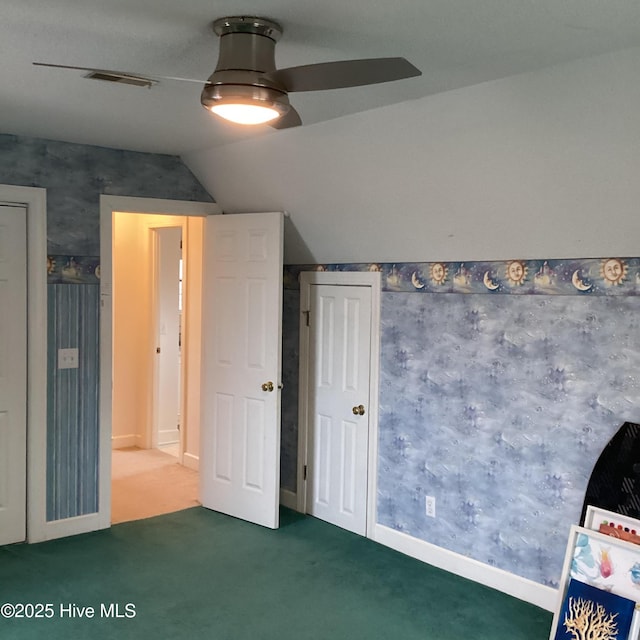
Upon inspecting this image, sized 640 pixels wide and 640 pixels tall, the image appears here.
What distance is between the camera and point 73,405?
4.35 meters

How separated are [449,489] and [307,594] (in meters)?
0.95

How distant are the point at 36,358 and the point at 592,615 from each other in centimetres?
325

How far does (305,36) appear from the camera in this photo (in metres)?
2.40

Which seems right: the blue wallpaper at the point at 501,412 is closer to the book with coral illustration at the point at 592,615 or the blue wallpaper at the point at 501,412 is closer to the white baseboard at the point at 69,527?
the book with coral illustration at the point at 592,615

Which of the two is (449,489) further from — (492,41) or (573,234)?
(492,41)

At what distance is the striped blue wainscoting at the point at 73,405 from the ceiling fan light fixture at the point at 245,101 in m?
2.36

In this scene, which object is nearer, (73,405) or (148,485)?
(73,405)

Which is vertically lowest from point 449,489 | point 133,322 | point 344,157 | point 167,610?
point 167,610

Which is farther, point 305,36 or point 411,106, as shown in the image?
point 411,106

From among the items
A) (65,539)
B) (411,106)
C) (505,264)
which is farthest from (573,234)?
(65,539)

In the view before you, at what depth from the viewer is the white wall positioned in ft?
9.04

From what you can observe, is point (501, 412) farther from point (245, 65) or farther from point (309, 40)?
point (245, 65)

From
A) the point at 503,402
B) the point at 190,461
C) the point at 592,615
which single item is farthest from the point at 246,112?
the point at 190,461

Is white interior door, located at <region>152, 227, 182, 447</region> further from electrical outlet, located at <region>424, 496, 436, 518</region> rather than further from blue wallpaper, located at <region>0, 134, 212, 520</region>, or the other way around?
electrical outlet, located at <region>424, 496, 436, 518</region>
